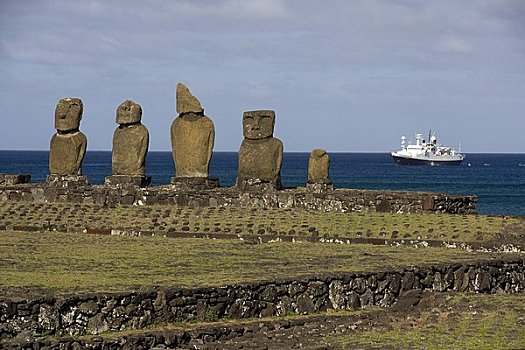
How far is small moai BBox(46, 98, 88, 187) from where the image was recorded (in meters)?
30.3

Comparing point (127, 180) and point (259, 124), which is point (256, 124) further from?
point (127, 180)

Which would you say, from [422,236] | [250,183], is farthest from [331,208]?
[422,236]

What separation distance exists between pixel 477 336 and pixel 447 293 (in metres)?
3.45

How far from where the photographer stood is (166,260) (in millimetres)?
19156

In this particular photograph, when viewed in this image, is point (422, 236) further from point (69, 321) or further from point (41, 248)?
point (69, 321)

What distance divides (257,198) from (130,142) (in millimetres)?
3897

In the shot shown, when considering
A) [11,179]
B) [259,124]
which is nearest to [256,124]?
[259,124]

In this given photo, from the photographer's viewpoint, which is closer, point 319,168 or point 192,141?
point 192,141

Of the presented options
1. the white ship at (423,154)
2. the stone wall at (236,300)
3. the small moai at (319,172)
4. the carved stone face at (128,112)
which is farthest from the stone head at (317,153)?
the white ship at (423,154)

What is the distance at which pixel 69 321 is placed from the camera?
14.2 meters

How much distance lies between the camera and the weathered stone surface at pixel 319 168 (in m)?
29.9

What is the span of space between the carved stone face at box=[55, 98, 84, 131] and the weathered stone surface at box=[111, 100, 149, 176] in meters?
1.26

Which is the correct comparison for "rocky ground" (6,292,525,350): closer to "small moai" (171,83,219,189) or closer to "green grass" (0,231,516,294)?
"green grass" (0,231,516,294)

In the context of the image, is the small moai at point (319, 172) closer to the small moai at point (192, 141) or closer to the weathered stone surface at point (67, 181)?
the small moai at point (192, 141)
